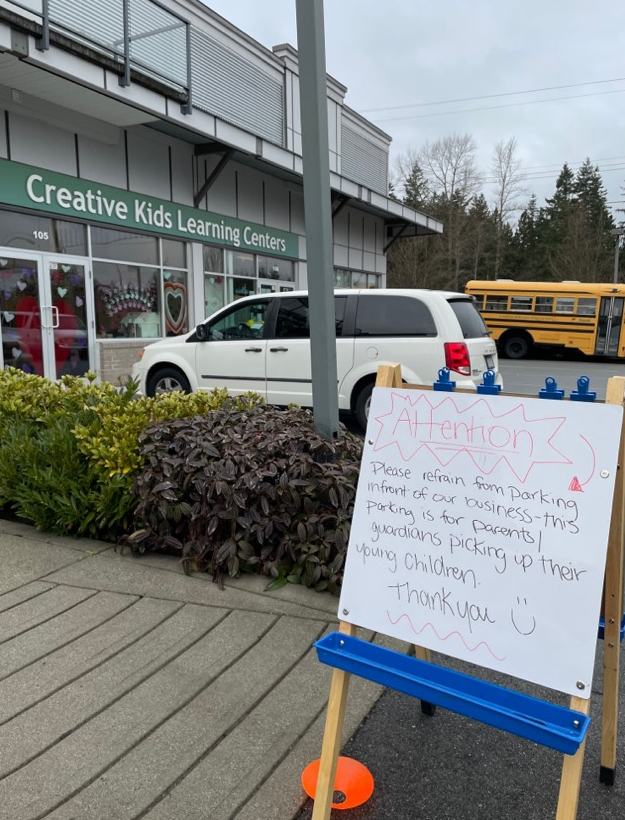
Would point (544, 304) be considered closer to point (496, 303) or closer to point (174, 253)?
point (496, 303)

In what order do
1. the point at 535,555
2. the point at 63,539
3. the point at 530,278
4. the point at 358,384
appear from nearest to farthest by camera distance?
the point at 535,555
the point at 63,539
the point at 358,384
the point at 530,278

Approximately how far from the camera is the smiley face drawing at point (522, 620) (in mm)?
1725

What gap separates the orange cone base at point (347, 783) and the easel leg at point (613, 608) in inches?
31.5

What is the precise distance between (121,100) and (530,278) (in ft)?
153

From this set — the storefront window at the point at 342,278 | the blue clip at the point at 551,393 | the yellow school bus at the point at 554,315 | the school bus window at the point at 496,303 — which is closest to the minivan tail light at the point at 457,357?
the blue clip at the point at 551,393

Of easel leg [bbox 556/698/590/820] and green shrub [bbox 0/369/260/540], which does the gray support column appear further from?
easel leg [bbox 556/698/590/820]

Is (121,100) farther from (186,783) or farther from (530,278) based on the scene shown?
(530,278)

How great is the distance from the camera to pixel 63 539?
416 centimetres

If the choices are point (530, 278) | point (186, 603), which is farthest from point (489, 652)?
point (530, 278)

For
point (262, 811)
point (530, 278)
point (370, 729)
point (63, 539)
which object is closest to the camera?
point (262, 811)

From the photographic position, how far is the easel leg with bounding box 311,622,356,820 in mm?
1828

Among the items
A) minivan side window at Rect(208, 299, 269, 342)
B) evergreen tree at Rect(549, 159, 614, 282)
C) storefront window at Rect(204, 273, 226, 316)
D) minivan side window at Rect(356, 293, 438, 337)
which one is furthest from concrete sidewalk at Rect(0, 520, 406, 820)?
evergreen tree at Rect(549, 159, 614, 282)

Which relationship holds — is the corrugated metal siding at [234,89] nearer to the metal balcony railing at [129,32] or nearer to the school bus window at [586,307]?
the metal balcony railing at [129,32]

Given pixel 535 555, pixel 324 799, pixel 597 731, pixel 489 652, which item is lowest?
pixel 597 731
